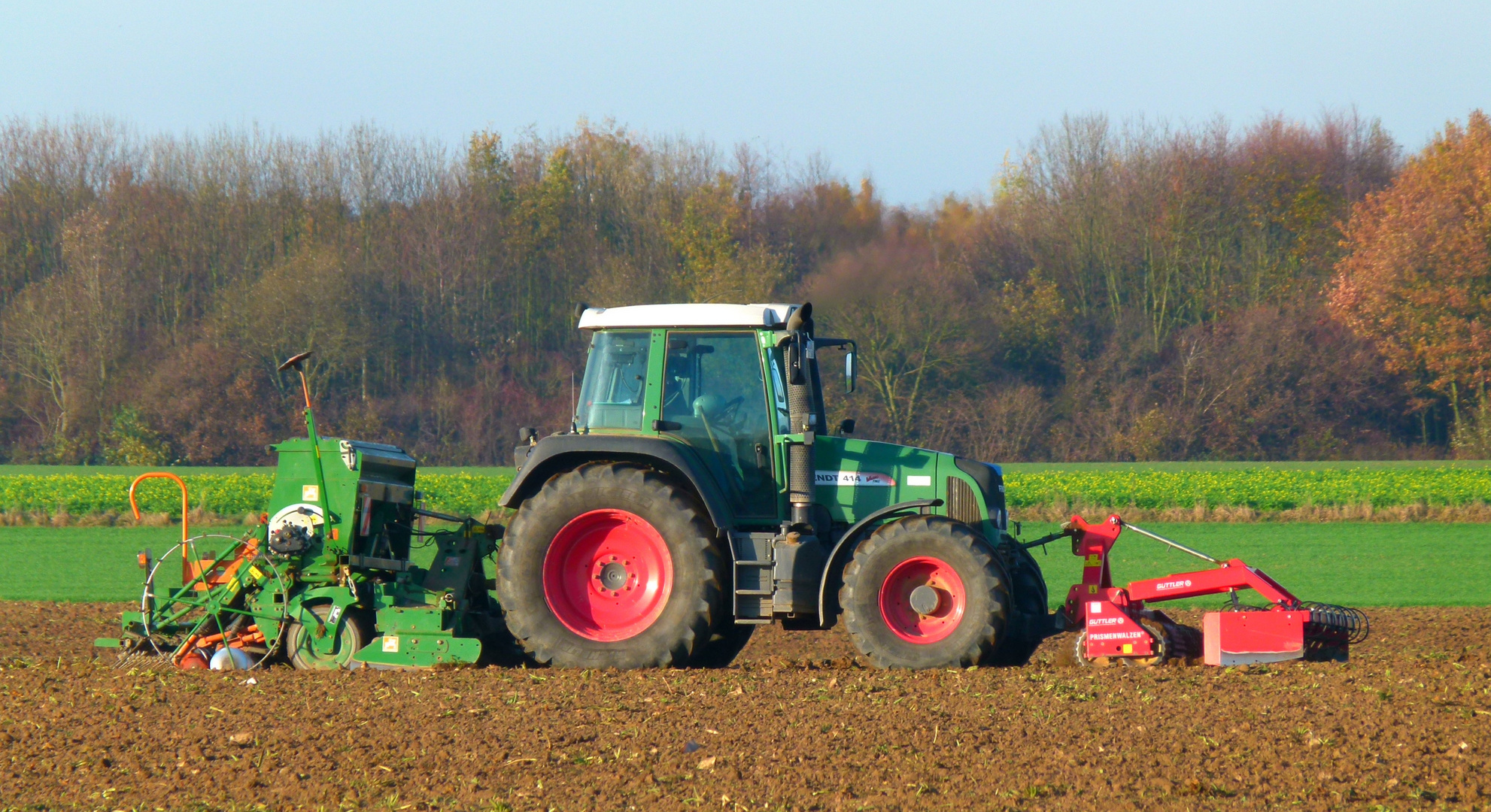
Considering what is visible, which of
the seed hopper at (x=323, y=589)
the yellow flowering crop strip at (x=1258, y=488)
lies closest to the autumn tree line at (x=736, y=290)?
the yellow flowering crop strip at (x=1258, y=488)

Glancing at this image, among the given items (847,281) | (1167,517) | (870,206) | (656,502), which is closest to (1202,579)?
(656,502)

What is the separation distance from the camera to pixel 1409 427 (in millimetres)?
36906

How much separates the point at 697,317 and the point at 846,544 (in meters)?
1.66

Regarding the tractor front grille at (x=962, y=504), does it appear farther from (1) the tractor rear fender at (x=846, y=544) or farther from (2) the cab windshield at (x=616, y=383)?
(2) the cab windshield at (x=616, y=383)

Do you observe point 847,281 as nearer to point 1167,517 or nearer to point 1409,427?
point 1167,517

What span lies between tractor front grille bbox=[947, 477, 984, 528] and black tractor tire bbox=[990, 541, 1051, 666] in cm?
28

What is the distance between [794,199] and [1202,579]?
29286mm

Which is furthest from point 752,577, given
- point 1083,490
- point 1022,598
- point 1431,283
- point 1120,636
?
point 1431,283

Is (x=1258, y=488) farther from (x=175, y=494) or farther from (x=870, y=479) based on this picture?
(x=175, y=494)

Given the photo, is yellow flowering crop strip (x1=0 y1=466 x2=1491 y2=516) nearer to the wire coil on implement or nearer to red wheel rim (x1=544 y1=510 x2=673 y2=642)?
red wheel rim (x1=544 y1=510 x2=673 y2=642)

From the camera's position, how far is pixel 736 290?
110ft

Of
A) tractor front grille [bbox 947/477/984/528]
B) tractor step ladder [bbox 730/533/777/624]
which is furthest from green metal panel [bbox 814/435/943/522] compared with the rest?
tractor step ladder [bbox 730/533/777/624]

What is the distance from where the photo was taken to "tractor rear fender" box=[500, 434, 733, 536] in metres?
7.54

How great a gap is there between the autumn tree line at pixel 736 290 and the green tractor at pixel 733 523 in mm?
25080
